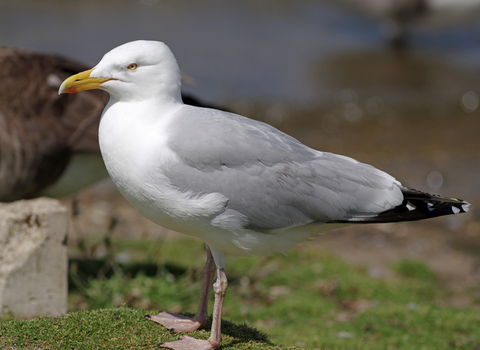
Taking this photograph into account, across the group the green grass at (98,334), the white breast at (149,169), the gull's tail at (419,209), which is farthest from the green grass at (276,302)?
the gull's tail at (419,209)

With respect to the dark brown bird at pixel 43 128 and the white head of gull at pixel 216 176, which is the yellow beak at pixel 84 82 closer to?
the white head of gull at pixel 216 176

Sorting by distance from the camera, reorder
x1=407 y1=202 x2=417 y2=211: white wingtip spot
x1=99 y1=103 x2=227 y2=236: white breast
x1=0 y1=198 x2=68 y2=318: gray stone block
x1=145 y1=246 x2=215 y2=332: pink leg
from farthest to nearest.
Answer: x1=0 y1=198 x2=68 y2=318: gray stone block, x1=145 y1=246 x2=215 y2=332: pink leg, x1=407 y1=202 x2=417 y2=211: white wingtip spot, x1=99 y1=103 x2=227 y2=236: white breast

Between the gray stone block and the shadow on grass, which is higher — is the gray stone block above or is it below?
above

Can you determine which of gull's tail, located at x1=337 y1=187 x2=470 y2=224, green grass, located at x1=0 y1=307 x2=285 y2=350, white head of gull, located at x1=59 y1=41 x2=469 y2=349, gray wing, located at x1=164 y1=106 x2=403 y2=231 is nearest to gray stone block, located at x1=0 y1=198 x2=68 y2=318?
green grass, located at x1=0 y1=307 x2=285 y2=350

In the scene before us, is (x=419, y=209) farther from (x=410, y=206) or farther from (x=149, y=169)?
(x=149, y=169)

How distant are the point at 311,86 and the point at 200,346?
1136 centimetres

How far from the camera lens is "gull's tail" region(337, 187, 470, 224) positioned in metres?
3.38

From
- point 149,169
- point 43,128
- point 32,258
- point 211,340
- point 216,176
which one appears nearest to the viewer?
point 149,169

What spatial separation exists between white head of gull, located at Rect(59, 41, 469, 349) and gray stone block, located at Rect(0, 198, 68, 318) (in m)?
1.31

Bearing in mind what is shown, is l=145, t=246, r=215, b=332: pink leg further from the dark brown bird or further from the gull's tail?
the dark brown bird

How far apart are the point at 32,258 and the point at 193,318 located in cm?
141

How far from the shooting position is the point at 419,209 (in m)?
3.45

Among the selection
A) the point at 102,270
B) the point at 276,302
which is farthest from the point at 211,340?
the point at 102,270

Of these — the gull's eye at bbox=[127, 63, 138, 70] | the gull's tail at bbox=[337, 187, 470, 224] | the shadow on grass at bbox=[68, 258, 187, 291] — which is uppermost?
the gull's eye at bbox=[127, 63, 138, 70]
